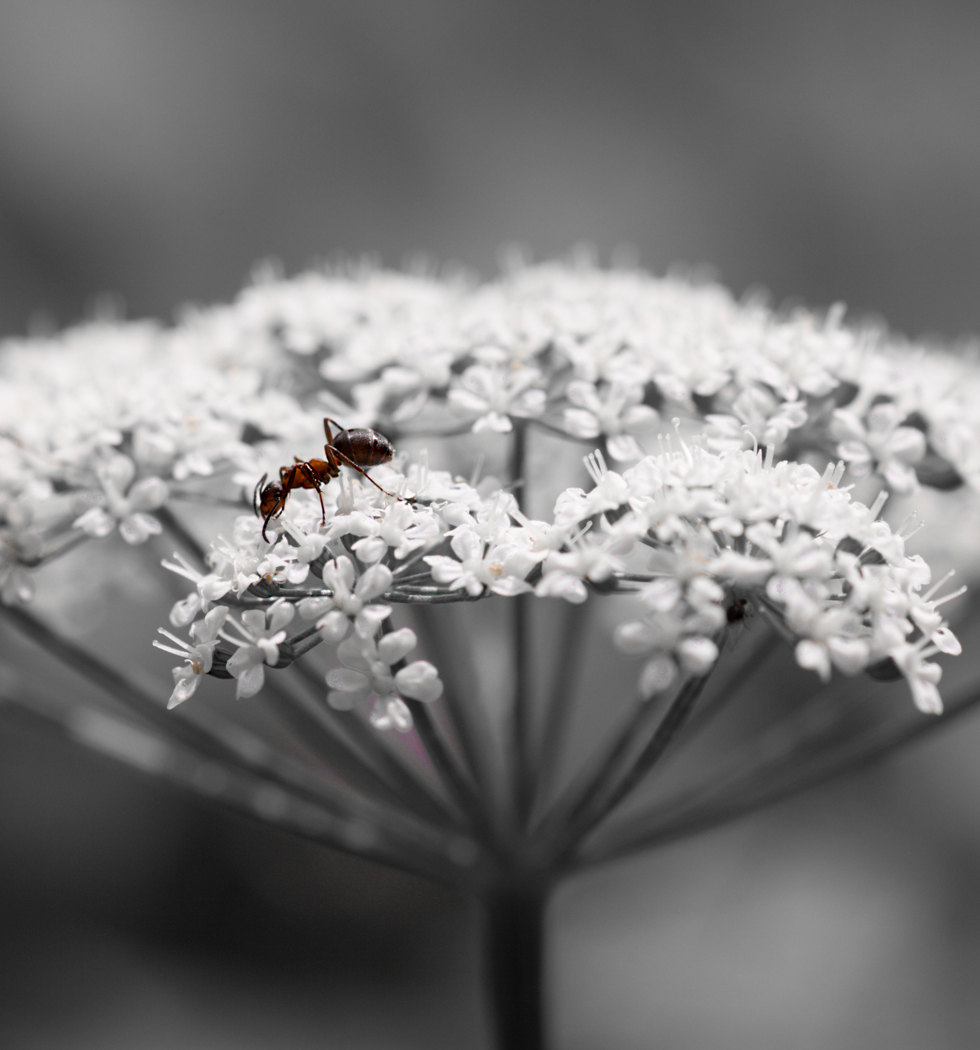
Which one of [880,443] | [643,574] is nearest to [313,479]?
[643,574]

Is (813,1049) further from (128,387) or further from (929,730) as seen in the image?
(128,387)

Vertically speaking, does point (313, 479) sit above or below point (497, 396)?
below

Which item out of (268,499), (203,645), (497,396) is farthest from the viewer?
(497,396)

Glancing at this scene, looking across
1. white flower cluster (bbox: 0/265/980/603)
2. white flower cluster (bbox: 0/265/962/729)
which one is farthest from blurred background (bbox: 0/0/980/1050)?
white flower cluster (bbox: 0/265/980/603)

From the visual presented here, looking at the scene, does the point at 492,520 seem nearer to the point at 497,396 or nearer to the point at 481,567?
the point at 481,567

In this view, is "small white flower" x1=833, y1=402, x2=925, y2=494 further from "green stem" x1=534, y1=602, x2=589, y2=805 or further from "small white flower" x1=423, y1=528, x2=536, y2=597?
"small white flower" x1=423, y1=528, x2=536, y2=597

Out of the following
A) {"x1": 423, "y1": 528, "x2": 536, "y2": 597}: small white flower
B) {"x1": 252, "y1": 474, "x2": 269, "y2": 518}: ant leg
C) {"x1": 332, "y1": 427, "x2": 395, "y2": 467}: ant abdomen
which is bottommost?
{"x1": 423, "y1": 528, "x2": 536, "y2": 597}: small white flower

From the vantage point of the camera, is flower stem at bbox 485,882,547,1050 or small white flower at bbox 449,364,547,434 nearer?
small white flower at bbox 449,364,547,434

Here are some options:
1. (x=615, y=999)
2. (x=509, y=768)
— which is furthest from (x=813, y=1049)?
(x=509, y=768)
